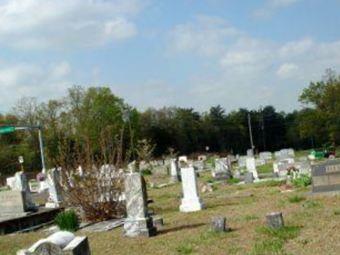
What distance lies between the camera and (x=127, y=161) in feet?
61.1

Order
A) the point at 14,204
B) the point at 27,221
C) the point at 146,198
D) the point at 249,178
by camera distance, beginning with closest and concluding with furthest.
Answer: the point at 146,198, the point at 27,221, the point at 14,204, the point at 249,178

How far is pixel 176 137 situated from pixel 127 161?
7805 centimetres

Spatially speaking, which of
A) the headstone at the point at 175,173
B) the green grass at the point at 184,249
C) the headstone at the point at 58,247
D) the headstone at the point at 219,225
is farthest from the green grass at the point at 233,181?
the headstone at the point at 58,247

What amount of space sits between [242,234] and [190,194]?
6597 mm

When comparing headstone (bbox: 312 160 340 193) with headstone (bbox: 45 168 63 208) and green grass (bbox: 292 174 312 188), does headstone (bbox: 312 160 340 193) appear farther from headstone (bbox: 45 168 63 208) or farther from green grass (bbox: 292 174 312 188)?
headstone (bbox: 45 168 63 208)

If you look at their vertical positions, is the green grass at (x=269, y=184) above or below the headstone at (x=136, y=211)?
below

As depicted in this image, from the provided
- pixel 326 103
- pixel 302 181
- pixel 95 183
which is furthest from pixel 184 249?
pixel 326 103

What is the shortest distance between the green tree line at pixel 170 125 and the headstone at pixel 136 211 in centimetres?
2064

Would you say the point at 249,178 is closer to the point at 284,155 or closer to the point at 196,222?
the point at 196,222

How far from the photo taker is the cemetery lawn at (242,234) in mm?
9938

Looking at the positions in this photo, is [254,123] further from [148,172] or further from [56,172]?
[56,172]

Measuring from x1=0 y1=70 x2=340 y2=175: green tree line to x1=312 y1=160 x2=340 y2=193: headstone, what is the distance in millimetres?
18752

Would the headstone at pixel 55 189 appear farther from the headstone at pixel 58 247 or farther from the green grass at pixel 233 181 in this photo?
the headstone at pixel 58 247

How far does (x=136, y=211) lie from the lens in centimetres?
1343
